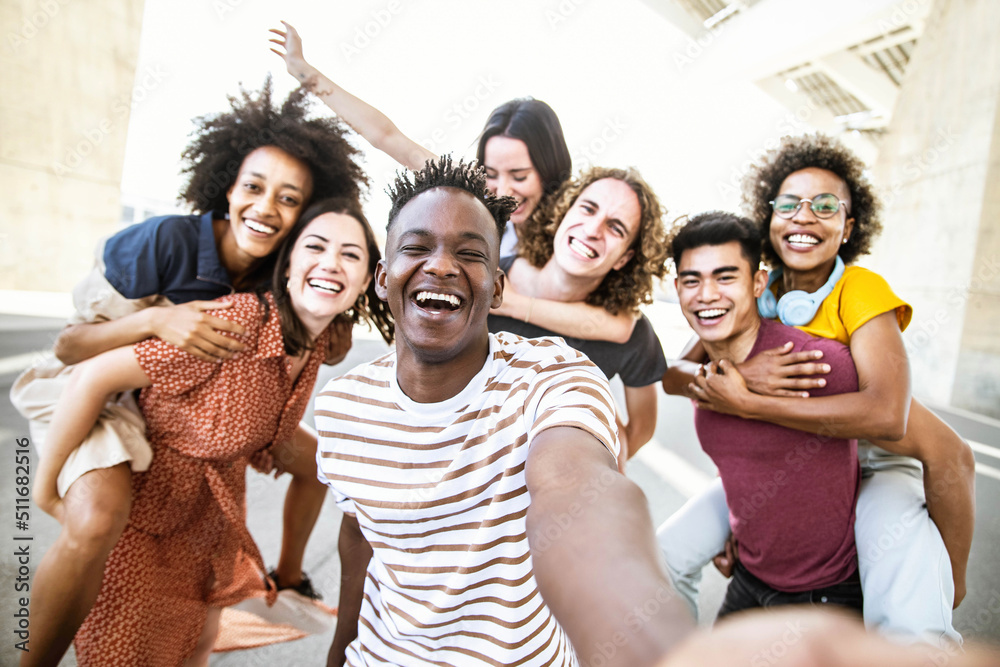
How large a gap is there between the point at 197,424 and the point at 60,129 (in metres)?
8.89

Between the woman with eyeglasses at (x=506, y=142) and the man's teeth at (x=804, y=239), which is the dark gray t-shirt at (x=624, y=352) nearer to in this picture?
the woman with eyeglasses at (x=506, y=142)

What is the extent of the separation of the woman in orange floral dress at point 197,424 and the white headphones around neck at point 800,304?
5.71 feet

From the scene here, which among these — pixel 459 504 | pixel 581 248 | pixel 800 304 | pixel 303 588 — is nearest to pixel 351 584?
pixel 459 504

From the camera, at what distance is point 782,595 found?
221 cm

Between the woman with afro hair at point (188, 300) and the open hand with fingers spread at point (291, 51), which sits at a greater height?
the open hand with fingers spread at point (291, 51)

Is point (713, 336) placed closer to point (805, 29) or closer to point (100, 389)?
point (100, 389)

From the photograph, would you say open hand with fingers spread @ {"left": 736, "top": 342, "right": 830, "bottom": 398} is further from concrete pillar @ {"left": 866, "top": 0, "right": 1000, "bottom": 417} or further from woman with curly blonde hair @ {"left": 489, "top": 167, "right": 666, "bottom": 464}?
concrete pillar @ {"left": 866, "top": 0, "right": 1000, "bottom": 417}

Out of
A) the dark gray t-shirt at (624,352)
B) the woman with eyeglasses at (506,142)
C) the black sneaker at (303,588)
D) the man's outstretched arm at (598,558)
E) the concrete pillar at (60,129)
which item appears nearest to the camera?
the man's outstretched arm at (598,558)

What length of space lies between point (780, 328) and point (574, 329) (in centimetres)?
82

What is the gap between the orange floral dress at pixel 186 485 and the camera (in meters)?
2.12

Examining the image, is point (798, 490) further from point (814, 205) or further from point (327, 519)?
point (327, 519)

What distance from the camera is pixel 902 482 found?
2.25 m

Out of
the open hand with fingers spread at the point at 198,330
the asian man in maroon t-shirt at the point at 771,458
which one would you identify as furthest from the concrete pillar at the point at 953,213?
the open hand with fingers spread at the point at 198,330

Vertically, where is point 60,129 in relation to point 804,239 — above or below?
above
